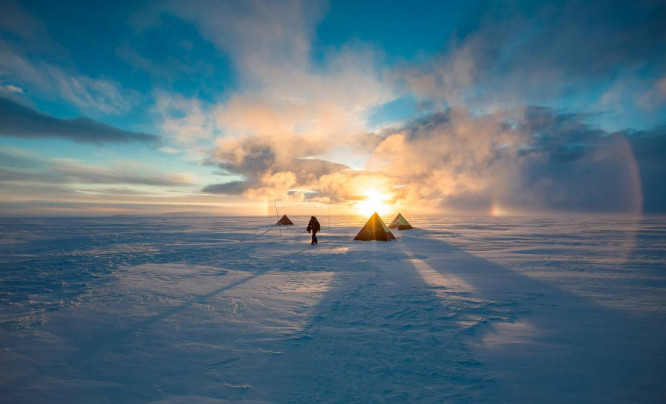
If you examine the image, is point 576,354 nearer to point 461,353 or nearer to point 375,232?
point 461,353

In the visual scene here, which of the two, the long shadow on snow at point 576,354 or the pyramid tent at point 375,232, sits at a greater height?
the pyramid tent at point 375,232

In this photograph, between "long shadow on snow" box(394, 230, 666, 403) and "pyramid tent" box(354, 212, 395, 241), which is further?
"pyramid tent" box(354, 212, 395, 241)

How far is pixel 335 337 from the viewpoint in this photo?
5555 mm

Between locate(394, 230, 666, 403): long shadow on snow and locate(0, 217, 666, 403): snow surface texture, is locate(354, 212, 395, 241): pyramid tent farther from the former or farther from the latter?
locate(394, 230, 666, 403): long shadow on snow

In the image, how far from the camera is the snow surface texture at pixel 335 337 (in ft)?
12.8

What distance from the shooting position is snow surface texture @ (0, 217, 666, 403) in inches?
154

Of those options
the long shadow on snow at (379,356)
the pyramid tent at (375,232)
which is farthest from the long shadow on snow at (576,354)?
the pyramid tent at (375,232)

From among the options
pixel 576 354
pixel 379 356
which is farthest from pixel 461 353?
pixel 576 354

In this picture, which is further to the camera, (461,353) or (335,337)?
(335,337)

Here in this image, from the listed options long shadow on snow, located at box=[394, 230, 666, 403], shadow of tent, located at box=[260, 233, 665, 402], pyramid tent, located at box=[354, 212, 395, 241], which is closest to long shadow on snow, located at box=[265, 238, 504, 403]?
shadow of tent, located at box=[260, 233, 665, 402]

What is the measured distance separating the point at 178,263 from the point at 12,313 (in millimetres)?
6639

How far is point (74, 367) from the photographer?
4527 millimetres

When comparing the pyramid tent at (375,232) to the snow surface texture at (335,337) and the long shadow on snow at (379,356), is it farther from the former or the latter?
the long shadow on snow at (379,356)

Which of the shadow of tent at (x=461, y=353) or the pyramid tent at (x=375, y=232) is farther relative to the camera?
the pyramid tent at (x=375, y=232)
